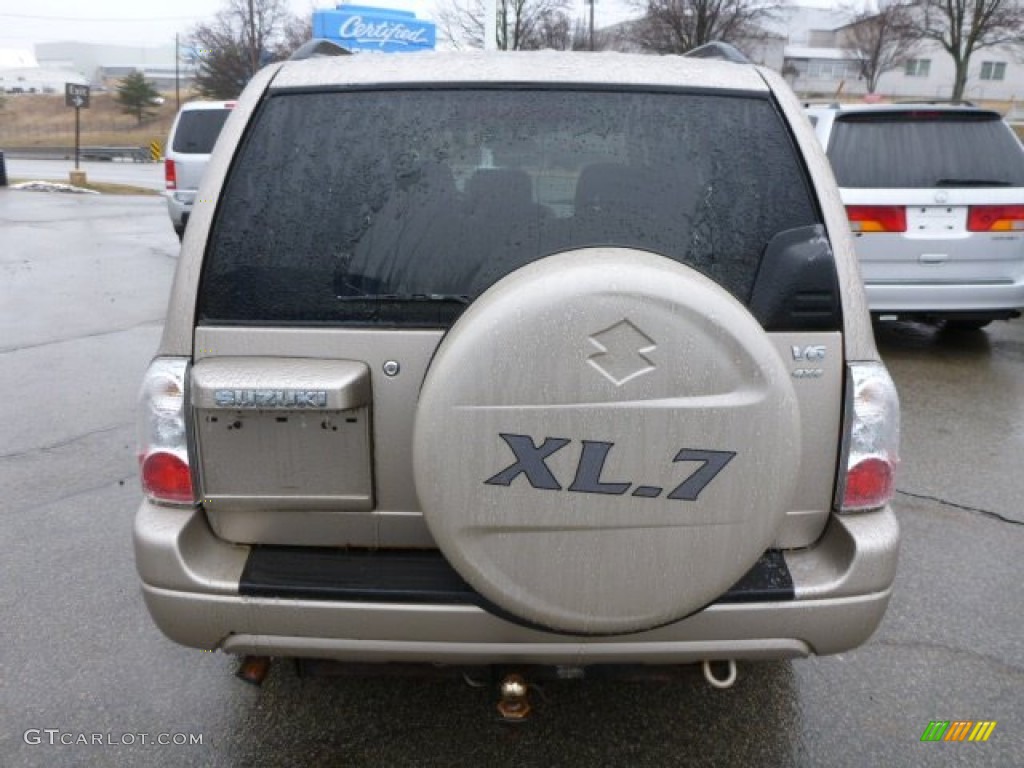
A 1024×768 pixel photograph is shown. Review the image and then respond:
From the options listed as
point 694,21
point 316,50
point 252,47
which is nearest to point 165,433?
point 316,50

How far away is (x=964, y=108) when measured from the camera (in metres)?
6.37

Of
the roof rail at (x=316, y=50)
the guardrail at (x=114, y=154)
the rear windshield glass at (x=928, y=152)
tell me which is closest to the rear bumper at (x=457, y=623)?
the roof rail at (x=316, y=50)

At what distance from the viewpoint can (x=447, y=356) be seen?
1.82m

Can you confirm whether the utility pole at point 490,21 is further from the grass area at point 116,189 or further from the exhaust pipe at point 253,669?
the grass area at point 116,189

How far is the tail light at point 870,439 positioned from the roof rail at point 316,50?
193cm

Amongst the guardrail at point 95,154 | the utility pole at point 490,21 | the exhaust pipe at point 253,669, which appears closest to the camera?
the exhaust pipe at point 253,669

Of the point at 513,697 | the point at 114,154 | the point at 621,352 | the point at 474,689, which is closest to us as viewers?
the point at 621,352

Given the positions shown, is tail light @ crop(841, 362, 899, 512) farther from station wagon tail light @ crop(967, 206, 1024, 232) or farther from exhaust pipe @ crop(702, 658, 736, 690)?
station wagon tail light @ crop(967, 206, 1024, 232)

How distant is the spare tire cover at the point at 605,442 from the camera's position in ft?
5.74

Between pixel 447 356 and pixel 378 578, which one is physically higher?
pixel 447 356

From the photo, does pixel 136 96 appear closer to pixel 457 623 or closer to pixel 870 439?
pixel 457 623

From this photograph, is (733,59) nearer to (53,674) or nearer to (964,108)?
(53,674)

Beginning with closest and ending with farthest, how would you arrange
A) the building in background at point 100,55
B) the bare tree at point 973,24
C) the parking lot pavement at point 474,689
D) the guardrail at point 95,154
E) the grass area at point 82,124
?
the parking lot pavement at point 474,689, the bare tree at point 973,24, the guardrail at point 95,154, the grass area at point 82,124, the building in background at point 100,55

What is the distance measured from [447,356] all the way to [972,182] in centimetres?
594
